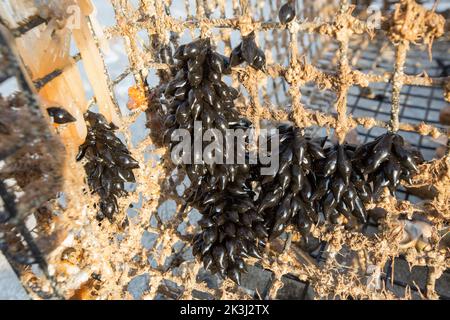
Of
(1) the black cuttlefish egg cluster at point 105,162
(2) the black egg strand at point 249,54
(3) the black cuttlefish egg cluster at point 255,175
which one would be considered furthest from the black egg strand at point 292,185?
(1) the black cuttlefish egg cluster at point 105,162

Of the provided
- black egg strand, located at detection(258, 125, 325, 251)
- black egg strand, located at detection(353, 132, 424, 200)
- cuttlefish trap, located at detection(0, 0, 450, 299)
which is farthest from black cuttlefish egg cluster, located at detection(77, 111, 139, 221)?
black egg strand, located at detection(353, 132, 424, 200)

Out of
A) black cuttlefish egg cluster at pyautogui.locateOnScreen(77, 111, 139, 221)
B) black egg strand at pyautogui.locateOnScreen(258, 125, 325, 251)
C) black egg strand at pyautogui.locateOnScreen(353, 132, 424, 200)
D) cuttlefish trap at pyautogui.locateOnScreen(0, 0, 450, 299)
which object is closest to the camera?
cuttlefish trap at pyautogui.locateOnScreen(0, 0, 450, 299)

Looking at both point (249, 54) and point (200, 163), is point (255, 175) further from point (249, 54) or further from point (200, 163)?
point (249, 54)

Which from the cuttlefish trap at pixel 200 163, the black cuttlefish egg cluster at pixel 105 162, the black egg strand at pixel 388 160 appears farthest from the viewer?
the black cuttlefish egg cluster at pixel 105 162

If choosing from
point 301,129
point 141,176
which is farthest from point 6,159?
point 301,129

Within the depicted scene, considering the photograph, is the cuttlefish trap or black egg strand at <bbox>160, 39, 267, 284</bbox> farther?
black egg strand at <bbox>160, 39, 267, 284</bbox>

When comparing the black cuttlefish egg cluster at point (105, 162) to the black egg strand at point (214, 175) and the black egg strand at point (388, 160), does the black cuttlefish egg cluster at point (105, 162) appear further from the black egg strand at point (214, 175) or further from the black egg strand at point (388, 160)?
the black egg strand at point (388, 160)

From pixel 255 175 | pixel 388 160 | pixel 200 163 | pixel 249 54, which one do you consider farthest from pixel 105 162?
pixel 388 160

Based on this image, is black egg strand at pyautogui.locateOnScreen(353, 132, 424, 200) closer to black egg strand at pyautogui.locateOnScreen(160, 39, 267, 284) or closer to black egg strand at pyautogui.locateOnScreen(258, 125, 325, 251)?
Answer: black egg strand at pyautogui.locateOnScreen(258, 125, 325, 251)

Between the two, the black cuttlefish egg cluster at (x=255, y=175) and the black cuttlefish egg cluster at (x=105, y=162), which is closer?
the black cuttlefish egg cluster at (x=255, y=175)

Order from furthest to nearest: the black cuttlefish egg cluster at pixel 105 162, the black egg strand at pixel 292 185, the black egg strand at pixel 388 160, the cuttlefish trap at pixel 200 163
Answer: the black cuttlefish egg cluster at pixel 105 162 → the black egg strand at pixel 292 185 → the black egg strand at pixel 388 160 → the cuttlefish trap at pixel 200 163
